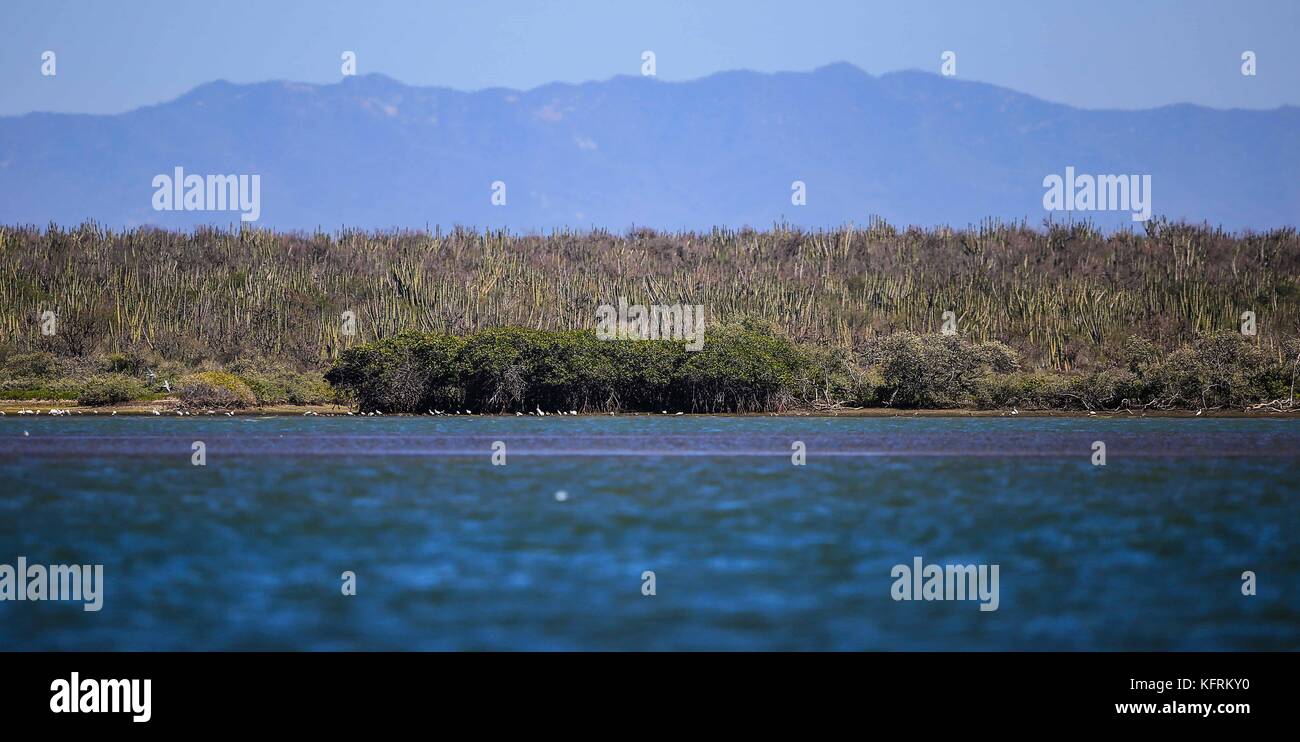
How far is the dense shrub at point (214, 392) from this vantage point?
89.2 m

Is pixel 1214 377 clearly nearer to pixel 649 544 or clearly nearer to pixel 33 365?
pixel 649 544

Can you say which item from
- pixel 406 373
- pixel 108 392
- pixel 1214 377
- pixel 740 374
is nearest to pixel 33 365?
pixel 108 392

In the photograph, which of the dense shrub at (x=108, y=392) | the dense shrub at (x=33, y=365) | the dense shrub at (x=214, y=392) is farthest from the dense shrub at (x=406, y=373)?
the dense shrub at (x=33, y=365)

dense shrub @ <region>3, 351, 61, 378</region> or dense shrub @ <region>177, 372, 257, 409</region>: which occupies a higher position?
dense shrub @ <region>3, 351, 61, 378</region>

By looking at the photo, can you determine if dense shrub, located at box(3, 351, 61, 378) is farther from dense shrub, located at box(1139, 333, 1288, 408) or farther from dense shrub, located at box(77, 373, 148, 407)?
dense shrub, located at box(1139, 333, 1288, 408)

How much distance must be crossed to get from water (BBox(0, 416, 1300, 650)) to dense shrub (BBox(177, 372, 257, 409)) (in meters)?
35.1

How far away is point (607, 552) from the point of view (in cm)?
2698

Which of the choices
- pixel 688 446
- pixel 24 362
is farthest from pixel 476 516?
pixel 24 362

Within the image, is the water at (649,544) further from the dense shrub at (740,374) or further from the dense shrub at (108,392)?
the dense shrub at (108,392)

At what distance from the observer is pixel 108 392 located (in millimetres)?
91375

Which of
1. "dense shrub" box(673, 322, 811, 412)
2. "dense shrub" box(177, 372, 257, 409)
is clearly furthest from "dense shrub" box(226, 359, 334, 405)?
"dense shrub" box(673, 322, 811, 412)

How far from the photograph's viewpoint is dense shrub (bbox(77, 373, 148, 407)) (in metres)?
91.3

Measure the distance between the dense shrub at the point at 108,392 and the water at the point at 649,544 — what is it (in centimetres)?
3859

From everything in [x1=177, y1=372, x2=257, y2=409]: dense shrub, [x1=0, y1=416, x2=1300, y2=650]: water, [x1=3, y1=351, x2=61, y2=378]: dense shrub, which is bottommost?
[x1=0, y1=416, x2=1300, y2=650]: water
